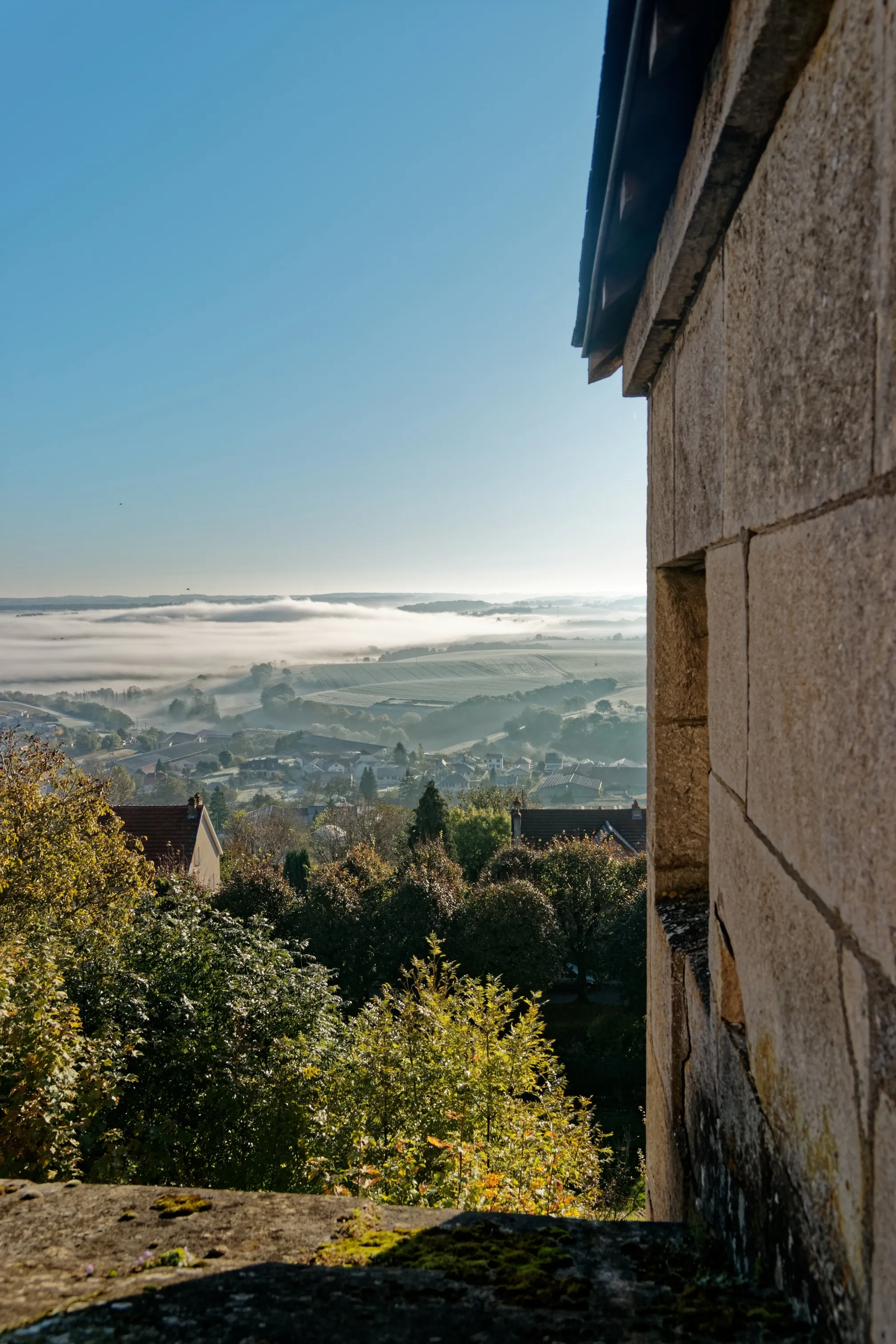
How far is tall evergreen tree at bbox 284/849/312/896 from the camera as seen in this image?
33.0 m

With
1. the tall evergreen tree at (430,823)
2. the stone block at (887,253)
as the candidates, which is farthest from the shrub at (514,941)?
the stone block at (887,253)

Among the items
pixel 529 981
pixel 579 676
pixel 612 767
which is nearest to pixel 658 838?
pixel 529 981

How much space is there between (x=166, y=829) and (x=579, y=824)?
18.5m

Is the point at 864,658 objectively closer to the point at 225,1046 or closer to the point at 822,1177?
the point at 822,1177

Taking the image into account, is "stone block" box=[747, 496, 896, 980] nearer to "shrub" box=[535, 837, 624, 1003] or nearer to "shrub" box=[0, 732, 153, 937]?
"shrub" box=[0, 732, 153, 937]

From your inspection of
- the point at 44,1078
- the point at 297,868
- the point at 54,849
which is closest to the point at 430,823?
the point at 297,868

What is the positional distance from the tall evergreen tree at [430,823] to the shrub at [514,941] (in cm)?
1156

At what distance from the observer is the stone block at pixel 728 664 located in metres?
1.91

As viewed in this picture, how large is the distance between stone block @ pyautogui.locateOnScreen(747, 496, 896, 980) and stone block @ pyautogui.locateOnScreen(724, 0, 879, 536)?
0.32 ft

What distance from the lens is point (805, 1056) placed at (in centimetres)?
146

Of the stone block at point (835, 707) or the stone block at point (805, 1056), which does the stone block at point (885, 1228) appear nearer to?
the stone block at point (805, 1056)

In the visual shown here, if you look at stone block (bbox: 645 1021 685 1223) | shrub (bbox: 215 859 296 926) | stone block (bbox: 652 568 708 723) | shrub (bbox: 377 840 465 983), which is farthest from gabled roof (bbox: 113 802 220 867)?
stone block (bbox: 652 568 708 723)

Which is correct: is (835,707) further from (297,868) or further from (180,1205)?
(297,868)

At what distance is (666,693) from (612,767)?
95.8 meters
